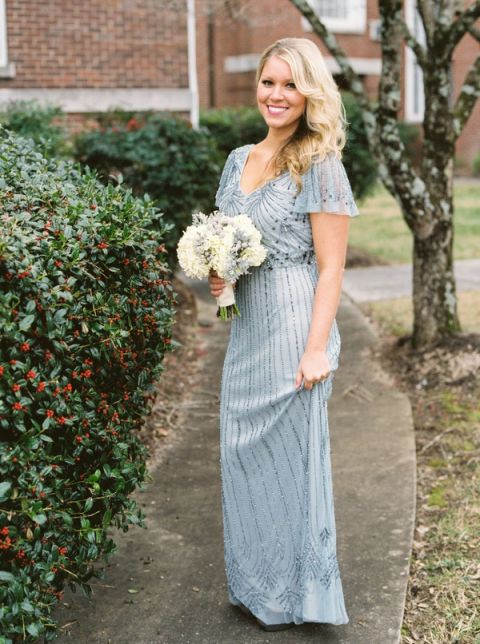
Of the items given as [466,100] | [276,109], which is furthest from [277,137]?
[466,100]

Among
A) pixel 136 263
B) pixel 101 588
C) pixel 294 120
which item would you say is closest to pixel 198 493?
pixel 101 588

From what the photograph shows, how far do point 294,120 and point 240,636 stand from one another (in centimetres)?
191

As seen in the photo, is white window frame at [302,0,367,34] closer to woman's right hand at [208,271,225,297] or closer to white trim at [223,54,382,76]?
white trim at [223,54,382,76]

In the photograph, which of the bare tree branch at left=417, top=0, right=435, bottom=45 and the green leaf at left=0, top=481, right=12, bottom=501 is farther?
the bare tree branch at left=417, top=0, right=435, bottom=45

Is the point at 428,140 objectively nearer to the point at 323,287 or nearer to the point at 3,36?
the point at 323,287

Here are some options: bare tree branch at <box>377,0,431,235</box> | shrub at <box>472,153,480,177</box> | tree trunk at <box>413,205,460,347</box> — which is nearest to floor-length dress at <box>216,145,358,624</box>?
bare tree branch at <box>377,0,431,235</box>

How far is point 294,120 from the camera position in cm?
337

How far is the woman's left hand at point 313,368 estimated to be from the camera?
10.9 ft

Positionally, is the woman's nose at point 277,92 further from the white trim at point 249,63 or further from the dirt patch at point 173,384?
the white trim at point 249,63

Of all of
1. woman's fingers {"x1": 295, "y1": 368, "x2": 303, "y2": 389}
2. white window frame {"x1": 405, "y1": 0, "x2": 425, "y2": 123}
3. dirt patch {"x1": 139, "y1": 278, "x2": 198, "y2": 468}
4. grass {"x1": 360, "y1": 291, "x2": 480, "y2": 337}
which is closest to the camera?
woman's fingers {"x1": 295, "y1": 368, "x2": 303, "y2": 389}

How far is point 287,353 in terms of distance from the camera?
3422 mm

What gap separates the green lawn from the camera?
497 inches

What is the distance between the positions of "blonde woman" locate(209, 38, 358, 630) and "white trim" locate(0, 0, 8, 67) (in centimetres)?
791

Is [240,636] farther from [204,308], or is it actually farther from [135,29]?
Answer: [135,29]
